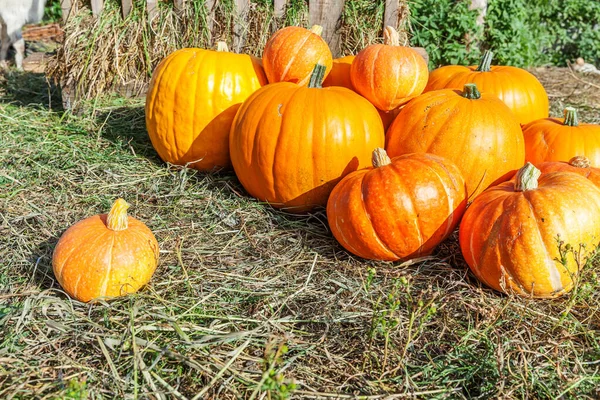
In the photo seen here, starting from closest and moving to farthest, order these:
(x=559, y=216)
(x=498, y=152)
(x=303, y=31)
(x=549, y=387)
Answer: (x=549, y=387)
(x=559, y=216)
(x=498, y=152)
(x=303, y=31)

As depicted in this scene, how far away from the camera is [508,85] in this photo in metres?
3.68

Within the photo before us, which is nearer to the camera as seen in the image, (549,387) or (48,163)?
(549,387)

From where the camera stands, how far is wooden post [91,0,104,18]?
478 centimetres

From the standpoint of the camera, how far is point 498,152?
10.1 feet

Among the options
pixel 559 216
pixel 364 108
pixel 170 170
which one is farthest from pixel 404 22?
pixel 559 216

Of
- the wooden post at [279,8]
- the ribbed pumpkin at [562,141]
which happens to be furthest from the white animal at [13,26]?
the ribbed pumpkin at [562,141]

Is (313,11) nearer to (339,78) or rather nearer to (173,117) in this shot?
(339,78)

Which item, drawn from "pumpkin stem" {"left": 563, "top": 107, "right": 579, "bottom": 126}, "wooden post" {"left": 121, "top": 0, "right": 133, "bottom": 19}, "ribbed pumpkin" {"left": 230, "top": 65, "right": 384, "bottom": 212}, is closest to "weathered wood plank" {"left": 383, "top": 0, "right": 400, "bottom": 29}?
"ribbed pumpkin" {"left": 230, "top": 65, "right": 384, "bottom": 212}

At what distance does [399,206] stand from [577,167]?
0.98 meters

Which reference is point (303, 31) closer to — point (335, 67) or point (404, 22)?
point (335, 67)

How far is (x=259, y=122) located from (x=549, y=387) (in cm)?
191

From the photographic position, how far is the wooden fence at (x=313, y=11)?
15.3 ft

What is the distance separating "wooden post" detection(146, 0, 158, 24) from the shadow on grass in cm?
98

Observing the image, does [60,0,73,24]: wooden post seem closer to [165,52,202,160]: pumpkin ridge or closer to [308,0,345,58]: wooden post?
[165,52,202,160]: pumpkin ridge
